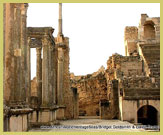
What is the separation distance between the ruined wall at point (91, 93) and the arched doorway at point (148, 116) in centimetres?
865

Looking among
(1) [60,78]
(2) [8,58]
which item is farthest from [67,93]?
(2) [8,58]

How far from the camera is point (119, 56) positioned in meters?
32.4

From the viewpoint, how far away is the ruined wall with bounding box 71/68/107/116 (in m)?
33.8

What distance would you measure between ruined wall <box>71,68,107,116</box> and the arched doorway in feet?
28.4

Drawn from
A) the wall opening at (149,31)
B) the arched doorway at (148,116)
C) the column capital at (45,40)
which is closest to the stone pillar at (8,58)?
the column capital at (45,40)

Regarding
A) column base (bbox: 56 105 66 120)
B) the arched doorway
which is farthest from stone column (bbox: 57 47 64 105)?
the arched doorway

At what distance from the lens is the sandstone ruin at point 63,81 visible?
11312mm

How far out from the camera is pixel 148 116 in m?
25.0

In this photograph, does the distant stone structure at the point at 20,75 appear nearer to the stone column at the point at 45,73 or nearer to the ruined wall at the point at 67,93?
the stone column at the point at 45,73

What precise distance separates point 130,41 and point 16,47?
27276 mm

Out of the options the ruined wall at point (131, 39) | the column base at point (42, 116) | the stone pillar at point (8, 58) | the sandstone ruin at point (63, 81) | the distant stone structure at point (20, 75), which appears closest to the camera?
the distant stone structure at point (20, 75)

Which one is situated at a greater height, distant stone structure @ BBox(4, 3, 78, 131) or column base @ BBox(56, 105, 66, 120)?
distant stone structure @ BBox(4, 3, 78, 131)

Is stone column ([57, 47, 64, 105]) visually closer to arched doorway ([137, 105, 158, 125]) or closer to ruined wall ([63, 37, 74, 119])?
ruined wall ([63, 37, 74, 119])

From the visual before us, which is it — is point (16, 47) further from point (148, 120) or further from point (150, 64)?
point (150, 64)
